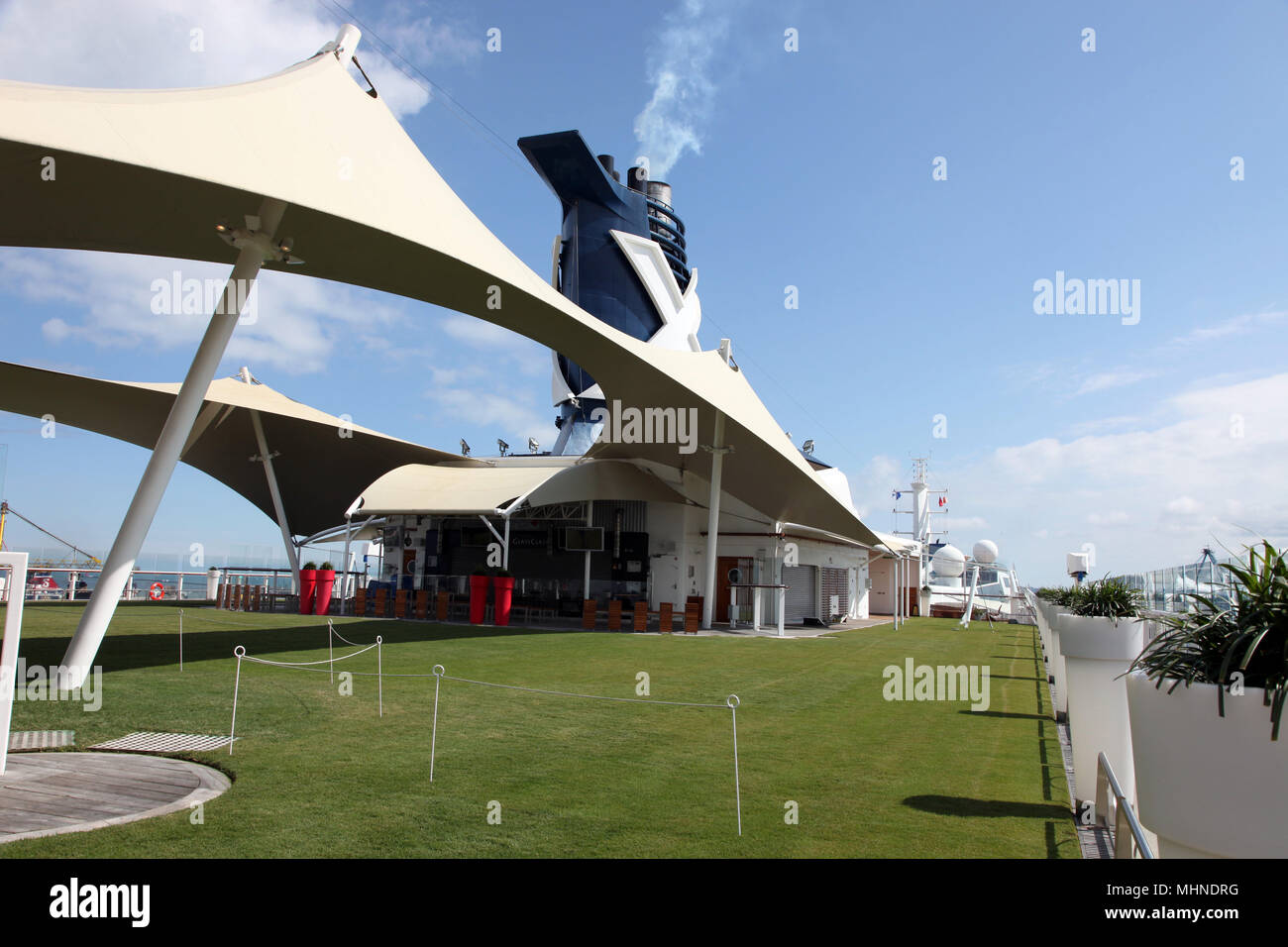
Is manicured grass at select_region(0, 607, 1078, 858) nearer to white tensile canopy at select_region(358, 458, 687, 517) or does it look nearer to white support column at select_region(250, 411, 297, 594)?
white tensile canopy at select_region(358, 458, 687, 517)

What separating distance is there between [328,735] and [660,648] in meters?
10.7

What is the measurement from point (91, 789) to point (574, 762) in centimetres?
376

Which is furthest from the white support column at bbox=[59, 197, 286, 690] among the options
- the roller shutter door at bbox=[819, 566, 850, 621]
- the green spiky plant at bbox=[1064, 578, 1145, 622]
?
the roller shutter door at bbox=[819, 566, 850, 621]

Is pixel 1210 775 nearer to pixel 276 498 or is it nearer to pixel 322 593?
pixel 322 593

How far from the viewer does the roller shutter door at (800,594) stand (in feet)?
100

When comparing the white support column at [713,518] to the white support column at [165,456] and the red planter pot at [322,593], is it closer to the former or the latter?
the red planter pot at [322,593]

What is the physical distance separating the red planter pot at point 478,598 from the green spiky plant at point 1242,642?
22050 millimetres

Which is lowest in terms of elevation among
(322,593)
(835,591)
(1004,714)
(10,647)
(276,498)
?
(835,591)

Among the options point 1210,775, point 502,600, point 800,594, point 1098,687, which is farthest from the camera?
point 800,594

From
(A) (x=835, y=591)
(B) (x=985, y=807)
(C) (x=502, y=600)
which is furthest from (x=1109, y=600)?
(A) (x=835, y=591)

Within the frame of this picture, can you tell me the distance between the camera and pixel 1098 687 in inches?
263

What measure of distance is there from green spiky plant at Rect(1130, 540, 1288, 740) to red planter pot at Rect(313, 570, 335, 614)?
85.0 feet

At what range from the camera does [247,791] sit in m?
6.02
